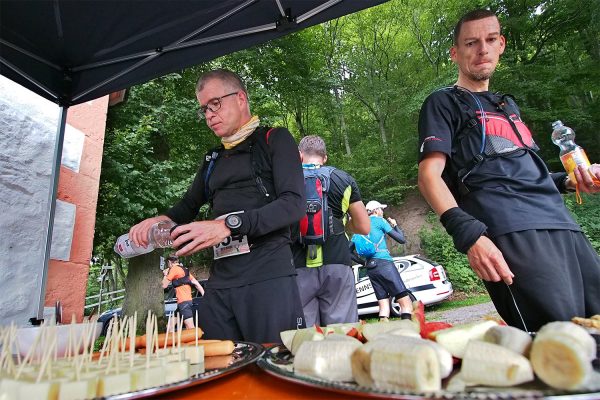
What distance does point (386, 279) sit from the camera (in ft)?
22.2

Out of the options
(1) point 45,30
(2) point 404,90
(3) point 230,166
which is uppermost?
(2) point 404,90

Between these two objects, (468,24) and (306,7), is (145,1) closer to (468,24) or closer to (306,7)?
(306,7)

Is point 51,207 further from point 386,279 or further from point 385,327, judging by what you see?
point 386,279

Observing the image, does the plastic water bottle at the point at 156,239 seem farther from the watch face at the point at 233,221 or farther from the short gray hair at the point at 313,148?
the short gray hair at the point at 313,148

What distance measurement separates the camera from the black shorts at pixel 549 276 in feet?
5.01

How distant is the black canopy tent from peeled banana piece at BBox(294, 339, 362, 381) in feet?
6.60

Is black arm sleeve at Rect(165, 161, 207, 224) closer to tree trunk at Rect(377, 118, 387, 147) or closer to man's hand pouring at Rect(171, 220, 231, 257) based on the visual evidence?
man's hand pouring at Rect(171, 220, 231, 257)

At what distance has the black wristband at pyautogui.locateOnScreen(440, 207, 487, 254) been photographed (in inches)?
59.4

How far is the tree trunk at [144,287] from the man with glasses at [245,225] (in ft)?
30.0

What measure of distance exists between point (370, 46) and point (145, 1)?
2010cm

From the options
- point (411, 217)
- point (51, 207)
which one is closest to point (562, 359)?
point (51, 207)

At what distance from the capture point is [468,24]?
1.98 metres

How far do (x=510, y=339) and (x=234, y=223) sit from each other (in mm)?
1082

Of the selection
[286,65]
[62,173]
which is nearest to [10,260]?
[62,173]
